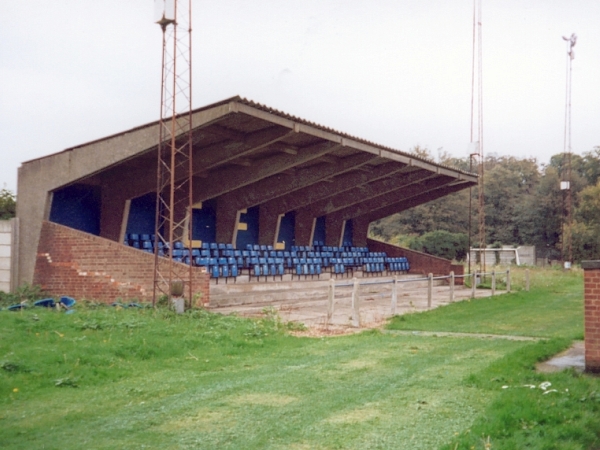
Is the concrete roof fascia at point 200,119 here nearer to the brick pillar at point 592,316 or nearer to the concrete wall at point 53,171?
the concrete wall at point 53,171

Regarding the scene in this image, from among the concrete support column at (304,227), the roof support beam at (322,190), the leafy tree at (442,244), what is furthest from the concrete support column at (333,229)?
the leafy tree at (442,244)

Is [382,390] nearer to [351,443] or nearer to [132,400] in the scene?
[351,443]

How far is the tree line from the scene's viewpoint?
5911cm

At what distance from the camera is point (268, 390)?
710cm

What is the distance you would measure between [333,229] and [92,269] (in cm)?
1757

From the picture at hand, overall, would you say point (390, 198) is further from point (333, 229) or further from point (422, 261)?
point (422, 261)

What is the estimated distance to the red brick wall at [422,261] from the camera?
34.1 meters

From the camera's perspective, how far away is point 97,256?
17.1 meters

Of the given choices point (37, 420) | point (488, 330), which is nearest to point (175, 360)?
point (37, 420)

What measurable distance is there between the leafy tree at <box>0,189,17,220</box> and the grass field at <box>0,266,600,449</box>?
11382 mm

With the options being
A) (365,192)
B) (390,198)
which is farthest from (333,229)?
(365,192)

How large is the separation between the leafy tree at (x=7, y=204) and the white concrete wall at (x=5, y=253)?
388 cm

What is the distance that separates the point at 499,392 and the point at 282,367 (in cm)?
296

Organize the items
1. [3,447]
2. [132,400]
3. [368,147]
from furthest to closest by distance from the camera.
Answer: [368,147] < [132,400] < [3,447]
